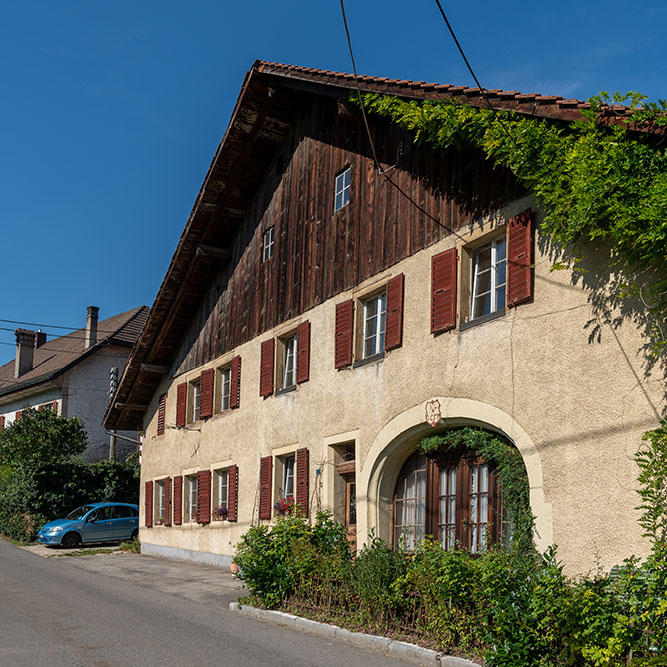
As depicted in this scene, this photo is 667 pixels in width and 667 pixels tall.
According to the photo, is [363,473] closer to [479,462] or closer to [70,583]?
[479,462]

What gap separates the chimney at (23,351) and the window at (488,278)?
39283mm

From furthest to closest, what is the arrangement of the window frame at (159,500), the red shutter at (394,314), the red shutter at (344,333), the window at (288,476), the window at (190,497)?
the window frame at (159,500) < the window at (190,497) < the window at (288,476) < the red shutter at (344,333) < the red shutter at (394,314)

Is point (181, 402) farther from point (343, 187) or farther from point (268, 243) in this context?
point (343, 187)

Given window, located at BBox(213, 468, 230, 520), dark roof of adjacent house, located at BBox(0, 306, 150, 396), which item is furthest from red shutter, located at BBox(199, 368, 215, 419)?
dark roof of adjacent house, located at BBox(0, 306, 150, 396)

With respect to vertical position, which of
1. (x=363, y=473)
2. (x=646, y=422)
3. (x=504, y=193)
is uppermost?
(x=504, y=193)

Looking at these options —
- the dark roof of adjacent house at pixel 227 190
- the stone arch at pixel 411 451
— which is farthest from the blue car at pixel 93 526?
the stone arch at pixel 411 451

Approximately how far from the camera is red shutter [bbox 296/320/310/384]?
15514 mm

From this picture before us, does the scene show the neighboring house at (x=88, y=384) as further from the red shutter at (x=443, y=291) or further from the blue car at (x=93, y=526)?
the red shutter at (x=443, y=291)

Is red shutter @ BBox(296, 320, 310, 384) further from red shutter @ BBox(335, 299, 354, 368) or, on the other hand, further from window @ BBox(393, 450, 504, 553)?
window @ BBox(393, 450, 504, 553)

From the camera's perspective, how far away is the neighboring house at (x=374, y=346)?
9211 mm

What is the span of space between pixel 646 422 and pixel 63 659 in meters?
6.27

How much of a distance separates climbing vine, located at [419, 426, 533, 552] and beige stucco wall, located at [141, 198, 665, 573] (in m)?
0.19

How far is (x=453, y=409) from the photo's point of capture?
11273mm

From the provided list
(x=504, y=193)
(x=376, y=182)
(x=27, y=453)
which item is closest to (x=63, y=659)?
(x=504, y=193)
